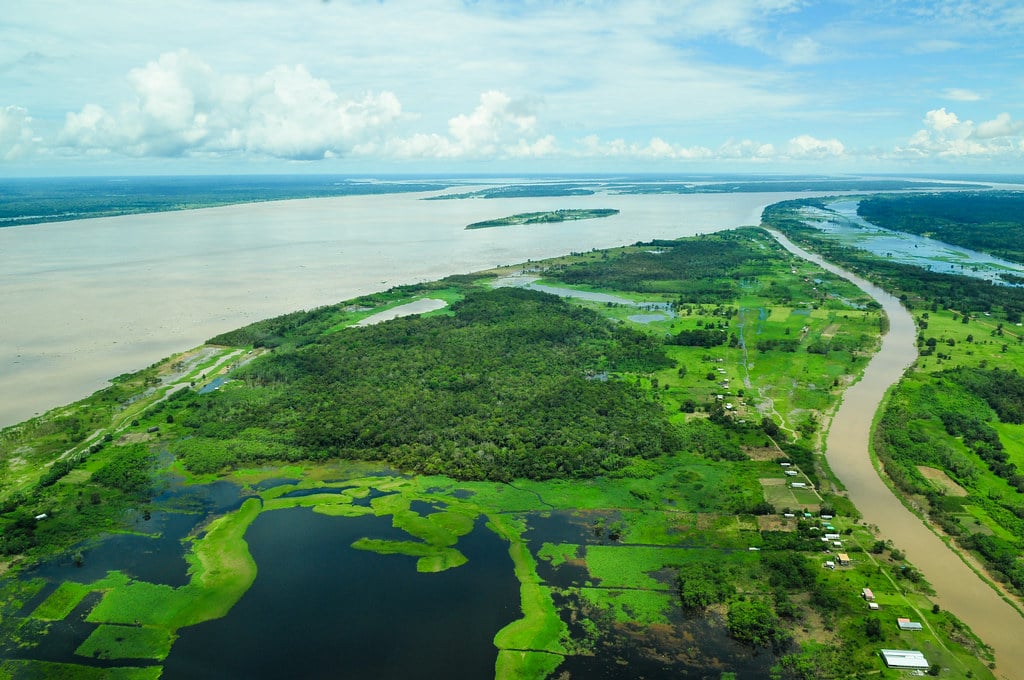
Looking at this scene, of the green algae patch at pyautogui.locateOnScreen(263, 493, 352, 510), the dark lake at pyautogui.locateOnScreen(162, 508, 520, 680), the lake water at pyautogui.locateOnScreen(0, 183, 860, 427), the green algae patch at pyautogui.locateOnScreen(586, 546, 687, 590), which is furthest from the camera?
the lake water at pyautogui.locateOnScreen(0, 183, 860, 427)

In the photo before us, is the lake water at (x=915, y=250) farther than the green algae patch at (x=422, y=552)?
Yes

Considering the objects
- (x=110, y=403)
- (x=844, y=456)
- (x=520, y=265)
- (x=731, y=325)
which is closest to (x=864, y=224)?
(x=520, y=265)

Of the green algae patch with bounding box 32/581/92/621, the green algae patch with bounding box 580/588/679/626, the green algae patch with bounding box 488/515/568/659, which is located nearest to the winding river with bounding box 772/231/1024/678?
the green algae patch with bounding box 580/588/679/626

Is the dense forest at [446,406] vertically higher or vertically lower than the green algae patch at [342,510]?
higher

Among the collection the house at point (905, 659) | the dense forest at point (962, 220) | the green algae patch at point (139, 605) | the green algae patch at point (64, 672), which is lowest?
the house at point (905, 659)

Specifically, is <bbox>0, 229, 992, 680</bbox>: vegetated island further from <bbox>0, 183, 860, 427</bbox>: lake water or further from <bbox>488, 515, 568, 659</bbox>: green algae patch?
<bbox>0, 183, 860, 427</bbox>: lake water

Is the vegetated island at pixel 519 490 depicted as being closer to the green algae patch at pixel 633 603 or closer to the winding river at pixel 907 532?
the green algae patch at pixel 633 603

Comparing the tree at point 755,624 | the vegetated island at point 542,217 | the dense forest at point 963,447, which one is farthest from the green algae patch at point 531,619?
the vegetated island at point 542,217
